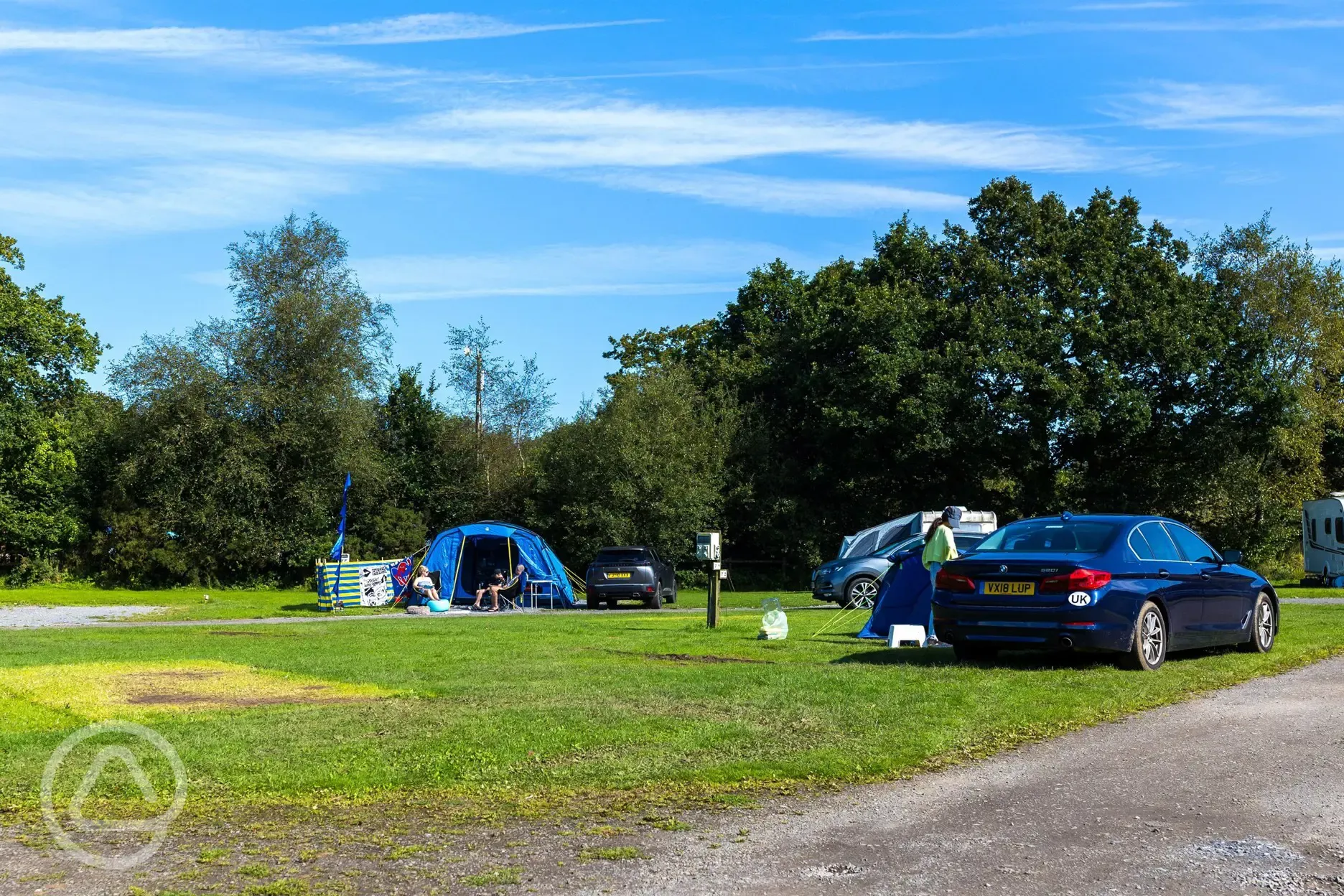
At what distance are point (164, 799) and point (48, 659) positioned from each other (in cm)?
869

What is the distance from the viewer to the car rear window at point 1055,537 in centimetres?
1232

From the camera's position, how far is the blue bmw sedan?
38.0ft

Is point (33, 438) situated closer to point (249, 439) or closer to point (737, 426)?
point (249, 439)

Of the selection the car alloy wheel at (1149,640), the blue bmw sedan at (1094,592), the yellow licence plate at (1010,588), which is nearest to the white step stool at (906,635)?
the blue bmw sedan at (1094,592)

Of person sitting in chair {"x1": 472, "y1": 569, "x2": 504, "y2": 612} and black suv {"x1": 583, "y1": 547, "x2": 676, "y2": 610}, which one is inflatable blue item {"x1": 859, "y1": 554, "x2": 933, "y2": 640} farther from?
person sitting in chair {"x1": 472, "y1": 569, "x2": 504, "y2": 612}

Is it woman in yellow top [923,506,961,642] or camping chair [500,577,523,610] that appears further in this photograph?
camping chair [500,577,523,610]

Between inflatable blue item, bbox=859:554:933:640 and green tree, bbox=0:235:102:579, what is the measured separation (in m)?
34.7

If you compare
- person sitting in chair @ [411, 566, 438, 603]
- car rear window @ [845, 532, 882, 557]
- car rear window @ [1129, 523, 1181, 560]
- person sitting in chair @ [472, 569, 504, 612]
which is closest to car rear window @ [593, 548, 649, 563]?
person sitting in chair @ [472, 569, 504, 612]

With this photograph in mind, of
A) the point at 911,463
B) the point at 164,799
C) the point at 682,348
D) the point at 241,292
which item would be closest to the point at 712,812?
the point at 164,799

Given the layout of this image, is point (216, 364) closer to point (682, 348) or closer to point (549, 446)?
point (549, 446)

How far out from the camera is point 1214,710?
30.9ft

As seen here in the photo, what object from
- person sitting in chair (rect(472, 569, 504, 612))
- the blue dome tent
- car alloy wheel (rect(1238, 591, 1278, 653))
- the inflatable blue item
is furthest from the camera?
the blue dome tent

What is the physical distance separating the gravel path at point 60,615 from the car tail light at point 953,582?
53.0 feet

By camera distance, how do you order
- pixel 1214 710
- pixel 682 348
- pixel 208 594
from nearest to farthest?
pixel 1214 710 → pixel 208 594 → pixel 682 348
